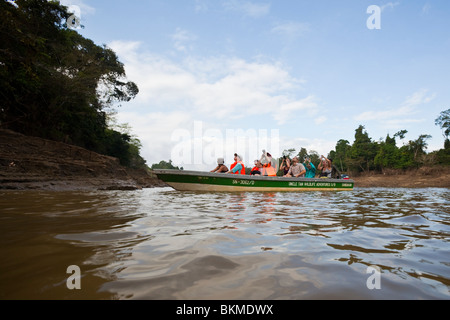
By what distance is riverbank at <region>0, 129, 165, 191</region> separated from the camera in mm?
9219

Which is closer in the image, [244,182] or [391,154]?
[244,182]

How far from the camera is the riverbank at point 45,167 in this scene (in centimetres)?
922

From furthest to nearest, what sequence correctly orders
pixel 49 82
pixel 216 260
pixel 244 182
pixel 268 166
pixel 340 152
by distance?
1. pixel 340 152
2. pixel 49 82
3. pixel 268 166
4. pixel 244 182
5. pixel 216 260

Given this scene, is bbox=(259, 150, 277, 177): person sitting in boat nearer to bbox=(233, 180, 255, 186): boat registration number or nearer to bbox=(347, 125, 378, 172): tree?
bbox=(233, 180, 255, 186): boat registration number

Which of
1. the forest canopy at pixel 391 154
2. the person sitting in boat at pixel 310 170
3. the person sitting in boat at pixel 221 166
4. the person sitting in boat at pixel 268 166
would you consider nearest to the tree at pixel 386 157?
the forest canopy at pixel 391 154

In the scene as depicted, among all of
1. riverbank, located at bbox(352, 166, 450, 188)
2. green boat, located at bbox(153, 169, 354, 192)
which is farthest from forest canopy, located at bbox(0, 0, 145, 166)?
riverbank, located at bbox(352, 166, 450, 188)

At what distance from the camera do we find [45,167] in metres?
11.0

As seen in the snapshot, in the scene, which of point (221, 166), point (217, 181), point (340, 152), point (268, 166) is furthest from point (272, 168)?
point (340, 152)

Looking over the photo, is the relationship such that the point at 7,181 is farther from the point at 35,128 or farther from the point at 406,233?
the point at 406,233

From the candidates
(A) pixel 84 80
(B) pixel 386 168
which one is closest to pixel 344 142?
(B) pixel 386 168

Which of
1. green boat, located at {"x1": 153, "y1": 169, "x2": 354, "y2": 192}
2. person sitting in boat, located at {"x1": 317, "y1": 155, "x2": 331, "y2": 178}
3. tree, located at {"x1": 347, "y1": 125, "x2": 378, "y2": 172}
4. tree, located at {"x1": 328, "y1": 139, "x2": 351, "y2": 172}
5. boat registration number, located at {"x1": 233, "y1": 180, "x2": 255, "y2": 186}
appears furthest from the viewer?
tree, located at {"x1": 328, "y1": 139, "x2": 351, "y2": 172}

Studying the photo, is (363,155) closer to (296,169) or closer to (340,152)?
(340,152)
